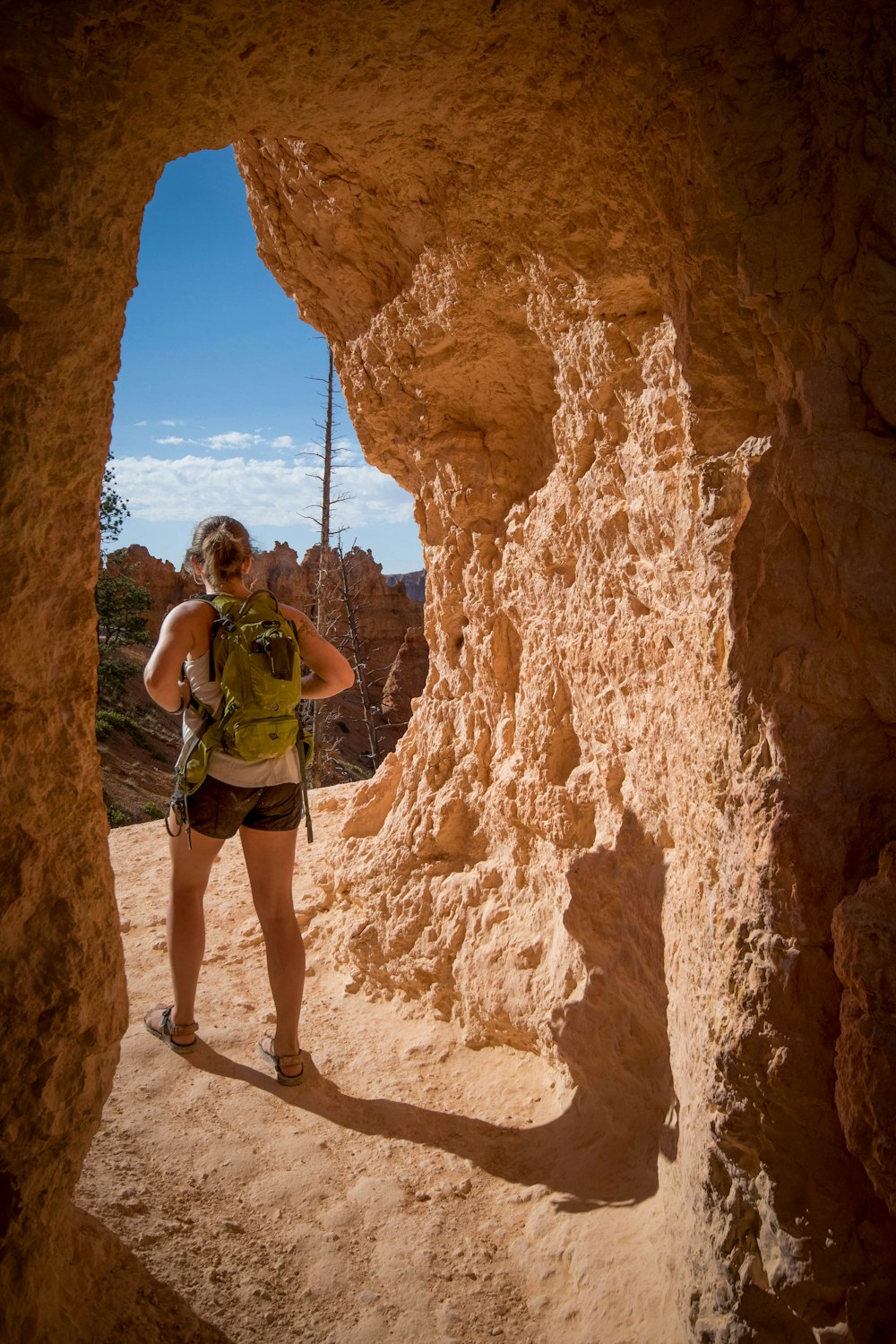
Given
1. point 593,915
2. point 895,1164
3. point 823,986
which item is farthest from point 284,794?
point 895,1164

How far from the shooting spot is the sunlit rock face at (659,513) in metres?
1.58

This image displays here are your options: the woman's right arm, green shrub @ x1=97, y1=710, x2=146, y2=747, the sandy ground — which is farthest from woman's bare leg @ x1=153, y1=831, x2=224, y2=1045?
green shrub @ x1=97, y1=710, x2=146, y2=747

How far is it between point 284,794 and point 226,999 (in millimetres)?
1160

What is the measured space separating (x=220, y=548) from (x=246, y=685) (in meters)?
0.50

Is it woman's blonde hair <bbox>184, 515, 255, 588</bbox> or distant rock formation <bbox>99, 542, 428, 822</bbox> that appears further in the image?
distant rock formation <bbox>99, 542, 428, 822</bbox>

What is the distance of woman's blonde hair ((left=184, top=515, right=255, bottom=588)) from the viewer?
2.88 m

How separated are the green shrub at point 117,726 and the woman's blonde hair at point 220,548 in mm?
16125

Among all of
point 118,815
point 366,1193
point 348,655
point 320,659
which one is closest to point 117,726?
point 348,655

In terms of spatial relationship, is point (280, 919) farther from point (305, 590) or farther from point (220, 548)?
point (305, 590)

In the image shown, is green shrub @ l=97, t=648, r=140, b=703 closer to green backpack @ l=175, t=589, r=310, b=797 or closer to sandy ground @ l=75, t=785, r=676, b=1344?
sandy ground @ l=75, t=785, r=676, b=1344

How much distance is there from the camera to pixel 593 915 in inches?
110

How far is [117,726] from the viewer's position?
20125 millimetres

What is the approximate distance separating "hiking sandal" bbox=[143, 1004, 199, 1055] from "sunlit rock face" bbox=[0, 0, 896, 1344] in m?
1.29

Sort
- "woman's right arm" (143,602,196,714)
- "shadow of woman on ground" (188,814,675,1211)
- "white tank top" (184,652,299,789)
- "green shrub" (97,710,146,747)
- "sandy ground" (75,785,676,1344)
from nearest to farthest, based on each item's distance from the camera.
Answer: "sandy ground" (75,785,676,1344)
"shadow of woman on ground" (188,814,675,1211)
"woman's right arm" (143,602,196,714)
"white tank top" (184,652,299,789)
"green shrub" (97,710,146,747)
